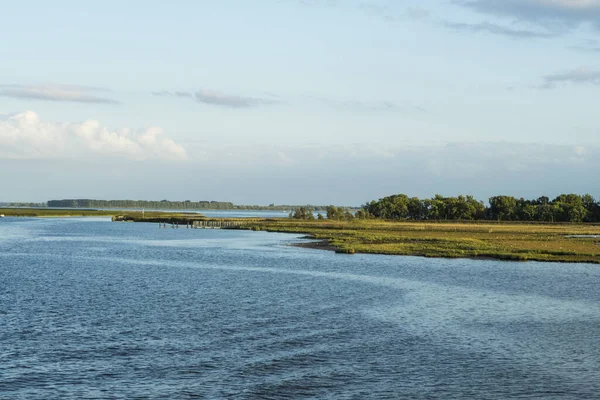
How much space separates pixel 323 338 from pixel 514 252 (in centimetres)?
5910

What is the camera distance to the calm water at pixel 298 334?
2447 cm

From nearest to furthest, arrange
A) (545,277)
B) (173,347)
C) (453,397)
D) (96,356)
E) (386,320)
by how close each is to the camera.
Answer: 1. (453,397)
2. (96,356)
3. (173,347)
4. (386,320)
5. (545,277)

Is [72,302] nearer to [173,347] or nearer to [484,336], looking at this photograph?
[173,347]

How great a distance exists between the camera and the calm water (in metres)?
24.5

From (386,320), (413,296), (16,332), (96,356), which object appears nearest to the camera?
(96,356)

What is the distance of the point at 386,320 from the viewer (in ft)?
125

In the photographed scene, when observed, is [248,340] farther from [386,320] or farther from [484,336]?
[484,336]

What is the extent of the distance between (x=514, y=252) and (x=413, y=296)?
4174 centimetres

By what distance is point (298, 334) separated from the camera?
33.3 m

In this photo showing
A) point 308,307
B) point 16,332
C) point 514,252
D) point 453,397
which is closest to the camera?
point 453,397

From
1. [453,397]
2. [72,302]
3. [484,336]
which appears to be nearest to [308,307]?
[484,336]

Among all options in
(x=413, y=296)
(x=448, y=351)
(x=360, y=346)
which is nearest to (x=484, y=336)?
(x=448, y=351)

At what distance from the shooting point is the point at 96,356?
2798cm

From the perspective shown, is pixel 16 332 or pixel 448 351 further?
pixel 16 332
